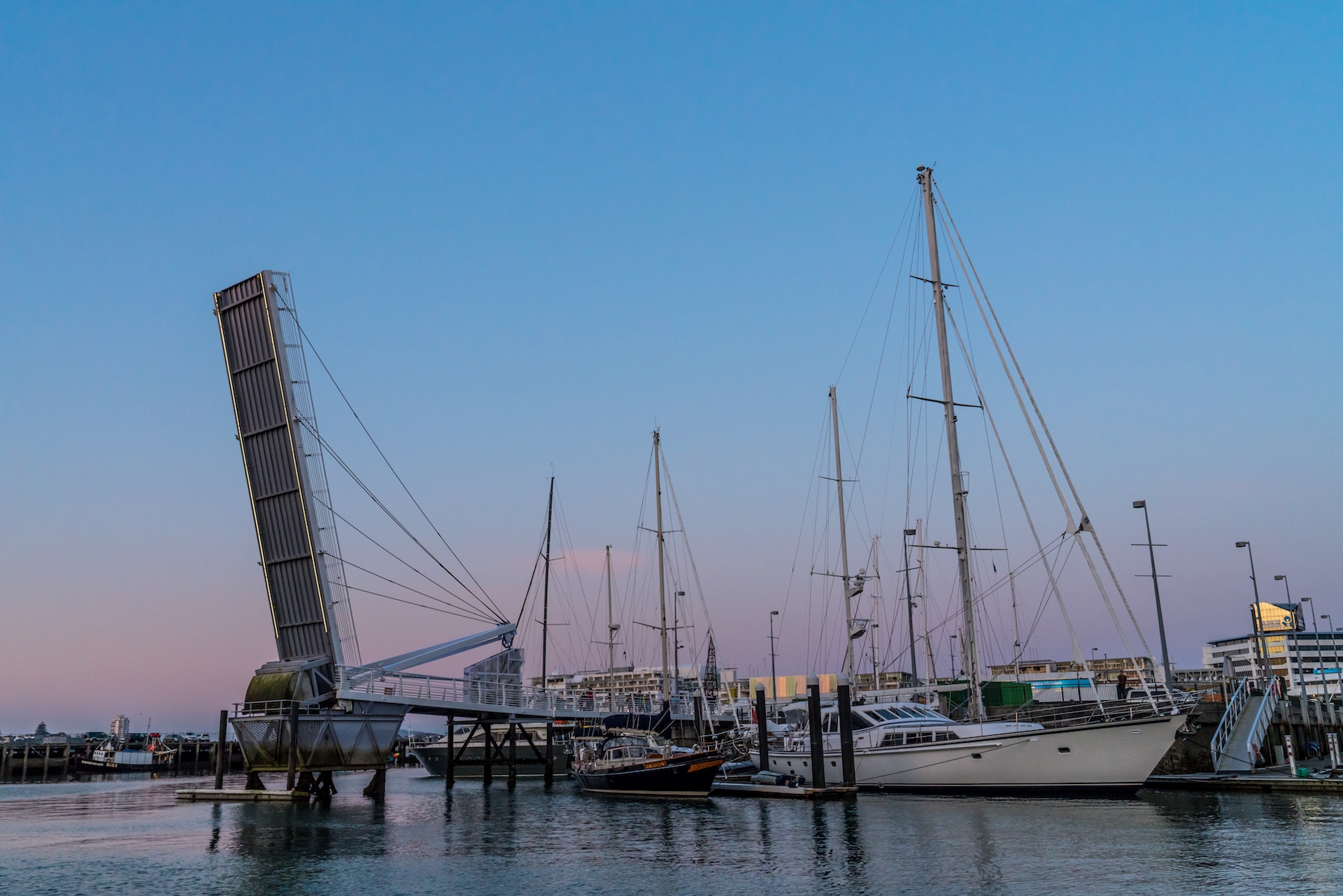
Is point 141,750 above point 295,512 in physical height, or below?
below

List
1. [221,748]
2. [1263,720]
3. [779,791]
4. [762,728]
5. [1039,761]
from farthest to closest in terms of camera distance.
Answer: [221,748] < [1263,720] < [762,728] < [779,791] < [1039,761]

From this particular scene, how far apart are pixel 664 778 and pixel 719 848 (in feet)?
48.8

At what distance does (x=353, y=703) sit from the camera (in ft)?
133

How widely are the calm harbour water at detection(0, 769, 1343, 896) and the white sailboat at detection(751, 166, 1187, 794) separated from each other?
0.87 m

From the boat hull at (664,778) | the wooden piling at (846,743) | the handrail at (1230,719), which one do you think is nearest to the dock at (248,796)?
the boat hull at (664,778)

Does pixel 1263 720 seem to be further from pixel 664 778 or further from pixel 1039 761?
pixel 664 778

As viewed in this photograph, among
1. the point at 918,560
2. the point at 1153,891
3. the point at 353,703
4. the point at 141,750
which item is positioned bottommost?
the point at 141,750

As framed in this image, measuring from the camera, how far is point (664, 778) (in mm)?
41781

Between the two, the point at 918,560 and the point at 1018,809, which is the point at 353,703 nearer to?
the point at 1018,809

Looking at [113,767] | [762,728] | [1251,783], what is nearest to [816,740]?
[762,728]

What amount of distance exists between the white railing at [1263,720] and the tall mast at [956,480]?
45.7ft

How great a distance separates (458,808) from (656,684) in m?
89.6

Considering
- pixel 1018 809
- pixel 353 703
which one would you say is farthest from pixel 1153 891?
pixel 353 703

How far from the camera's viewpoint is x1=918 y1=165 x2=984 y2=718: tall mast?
118ft
